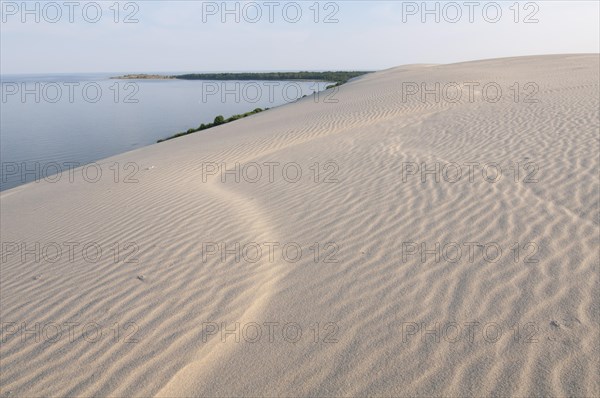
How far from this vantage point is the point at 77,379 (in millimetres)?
2717

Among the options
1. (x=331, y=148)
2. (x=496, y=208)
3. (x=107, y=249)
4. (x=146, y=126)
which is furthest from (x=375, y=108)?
(x=146, y=126)

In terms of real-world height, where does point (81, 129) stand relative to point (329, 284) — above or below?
above

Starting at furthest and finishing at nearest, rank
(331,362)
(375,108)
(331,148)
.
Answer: (375,108) → (331,148) → (331,362)

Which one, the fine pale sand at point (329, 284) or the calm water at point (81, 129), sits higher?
the calm water at point (81, 129)

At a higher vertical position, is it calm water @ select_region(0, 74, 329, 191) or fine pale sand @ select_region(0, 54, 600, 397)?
calm water @ select_region(0, 74, 329, 191)

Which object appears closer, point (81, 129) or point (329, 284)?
point (329, 284)

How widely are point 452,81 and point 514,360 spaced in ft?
54.4

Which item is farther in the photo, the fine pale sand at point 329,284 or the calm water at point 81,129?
the calm water at point 81,129

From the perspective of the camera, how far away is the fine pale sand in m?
2.61

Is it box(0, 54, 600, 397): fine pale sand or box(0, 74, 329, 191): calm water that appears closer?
box(0, 54, 600, 397): fine pale sand

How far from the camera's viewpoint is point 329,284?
11.8 ft

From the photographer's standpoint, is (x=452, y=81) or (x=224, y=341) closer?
(x=224, y=341)

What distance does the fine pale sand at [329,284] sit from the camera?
2.61 m

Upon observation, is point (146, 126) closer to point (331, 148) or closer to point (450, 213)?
point (331, 148)
